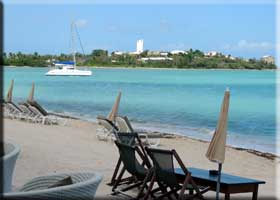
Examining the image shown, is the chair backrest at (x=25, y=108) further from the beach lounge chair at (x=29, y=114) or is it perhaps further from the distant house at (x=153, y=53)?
A: the distant house at (x=153, y=53)

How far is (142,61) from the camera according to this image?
109 metres

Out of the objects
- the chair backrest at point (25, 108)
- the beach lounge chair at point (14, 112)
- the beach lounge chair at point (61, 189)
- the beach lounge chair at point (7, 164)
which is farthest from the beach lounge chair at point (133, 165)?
the chair backrest at point (25, 108)

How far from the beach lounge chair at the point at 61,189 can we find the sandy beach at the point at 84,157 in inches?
76.8

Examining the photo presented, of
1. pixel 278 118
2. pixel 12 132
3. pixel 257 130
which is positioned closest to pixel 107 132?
pixel 12 132

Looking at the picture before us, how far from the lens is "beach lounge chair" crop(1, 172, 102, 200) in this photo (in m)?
3.71

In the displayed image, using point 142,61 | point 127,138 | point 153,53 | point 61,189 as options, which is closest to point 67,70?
point 153,53

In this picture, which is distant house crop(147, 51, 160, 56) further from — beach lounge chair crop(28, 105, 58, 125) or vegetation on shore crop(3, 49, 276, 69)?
beach lounge chair crop(28, 105, 58, 125)

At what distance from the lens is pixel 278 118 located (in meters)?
31.9

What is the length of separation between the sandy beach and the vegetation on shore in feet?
236

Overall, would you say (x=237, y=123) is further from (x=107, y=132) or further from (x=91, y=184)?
(x=91, y=184)

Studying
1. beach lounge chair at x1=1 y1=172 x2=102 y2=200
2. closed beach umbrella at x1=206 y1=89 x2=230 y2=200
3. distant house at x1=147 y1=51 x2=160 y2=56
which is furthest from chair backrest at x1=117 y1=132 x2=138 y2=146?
distant house at x1=147 y1=51 x2=160 y2=56

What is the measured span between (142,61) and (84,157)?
99.8 metres

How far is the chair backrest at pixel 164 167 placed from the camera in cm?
562

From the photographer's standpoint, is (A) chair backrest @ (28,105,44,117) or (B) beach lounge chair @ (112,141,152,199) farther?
(A) chair backrest @ (28,105,44,117)
